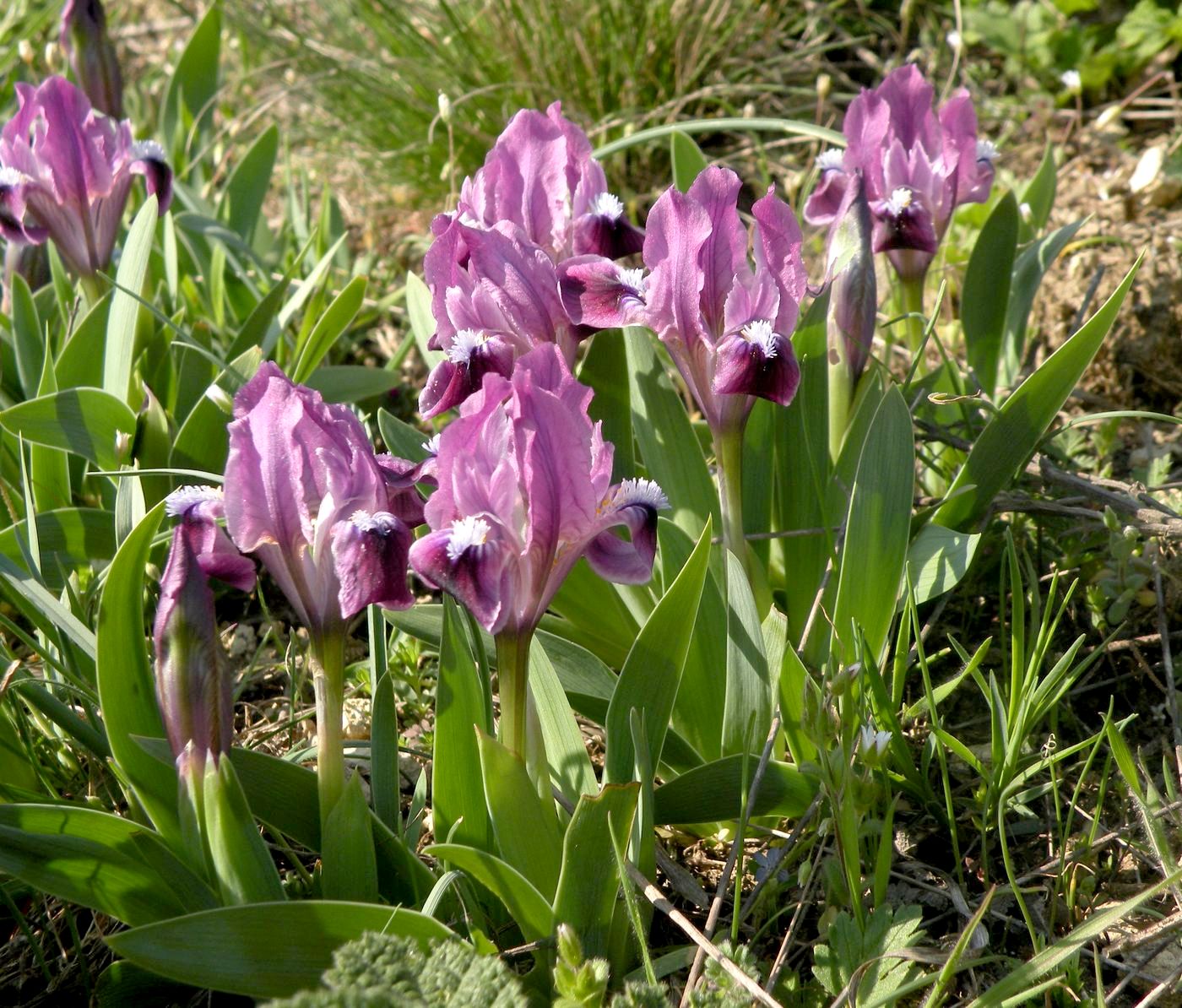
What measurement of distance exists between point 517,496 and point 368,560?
18 centimetres

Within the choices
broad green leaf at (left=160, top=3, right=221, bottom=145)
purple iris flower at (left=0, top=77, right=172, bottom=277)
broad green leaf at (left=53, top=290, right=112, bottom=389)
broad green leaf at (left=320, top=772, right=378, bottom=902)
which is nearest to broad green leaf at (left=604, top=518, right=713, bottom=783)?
broad green leaf at (left=320, top=772, right=378, bottom=902)

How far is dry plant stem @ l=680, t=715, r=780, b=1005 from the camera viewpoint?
1.35 meters

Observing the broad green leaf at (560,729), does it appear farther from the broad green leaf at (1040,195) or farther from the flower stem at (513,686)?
the broad green leaf at (1040,195)

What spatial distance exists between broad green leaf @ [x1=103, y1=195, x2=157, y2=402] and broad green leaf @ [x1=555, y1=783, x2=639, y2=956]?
138cm

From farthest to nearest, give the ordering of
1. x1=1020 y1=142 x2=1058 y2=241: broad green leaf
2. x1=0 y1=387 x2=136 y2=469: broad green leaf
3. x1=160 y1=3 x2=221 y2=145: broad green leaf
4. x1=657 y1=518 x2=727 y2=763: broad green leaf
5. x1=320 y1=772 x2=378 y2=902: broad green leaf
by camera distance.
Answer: x1=160 y1=3 x2=221 y2=145: broad green leaf, x1=1020 y1=142 x2=1058 y2=241: broad green leaf, x1=0 y1=387 x2=136 y2=469: broad green leaf, x1=657 y1=518 x2=727 y2=763: broad green leaf, x1=320 y1=772 x2=378 y2=902: broad green leaf

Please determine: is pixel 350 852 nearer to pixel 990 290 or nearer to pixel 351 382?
pixel 351 382

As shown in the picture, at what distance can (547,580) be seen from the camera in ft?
4.48

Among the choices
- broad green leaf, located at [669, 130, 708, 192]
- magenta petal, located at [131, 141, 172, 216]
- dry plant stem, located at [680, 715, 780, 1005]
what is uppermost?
magenta petal, located at [131, 141, 172, 216]

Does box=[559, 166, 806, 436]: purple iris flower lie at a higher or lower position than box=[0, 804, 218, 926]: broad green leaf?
higher

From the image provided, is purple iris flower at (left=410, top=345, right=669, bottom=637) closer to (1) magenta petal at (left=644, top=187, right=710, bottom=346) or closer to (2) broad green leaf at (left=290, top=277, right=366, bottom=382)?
(1) magenta petal at (left=644, top=187, right=710, bottom=346)

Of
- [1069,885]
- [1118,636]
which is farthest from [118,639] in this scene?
[1118,636]

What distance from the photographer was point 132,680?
1.46 meters

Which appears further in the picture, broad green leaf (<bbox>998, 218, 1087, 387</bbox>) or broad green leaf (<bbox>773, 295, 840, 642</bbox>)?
broad green leaf (<bbox>998, 218, 1087, 387</bbox>)

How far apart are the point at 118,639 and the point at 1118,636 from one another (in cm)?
165
